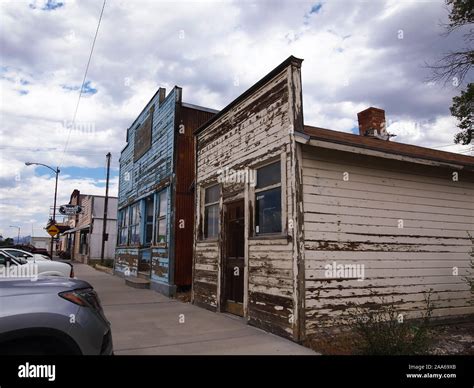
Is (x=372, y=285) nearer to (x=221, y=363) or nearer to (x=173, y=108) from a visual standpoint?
(x=221, y=363)

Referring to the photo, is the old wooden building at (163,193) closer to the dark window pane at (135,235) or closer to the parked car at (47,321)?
the dark window pane at (135,235)

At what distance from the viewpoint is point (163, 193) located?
45.4 feet

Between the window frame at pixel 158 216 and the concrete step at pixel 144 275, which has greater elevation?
the window frame at pixel 158 216

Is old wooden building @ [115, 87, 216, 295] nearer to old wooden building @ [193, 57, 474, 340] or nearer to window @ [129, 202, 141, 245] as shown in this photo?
window @ [129, 202, 141, 245]

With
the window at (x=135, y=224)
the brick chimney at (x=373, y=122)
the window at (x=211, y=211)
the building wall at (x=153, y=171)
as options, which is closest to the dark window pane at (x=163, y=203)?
the building wall at (x=153, y=171)

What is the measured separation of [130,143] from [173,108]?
22.8 ft

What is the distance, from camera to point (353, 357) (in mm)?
4984

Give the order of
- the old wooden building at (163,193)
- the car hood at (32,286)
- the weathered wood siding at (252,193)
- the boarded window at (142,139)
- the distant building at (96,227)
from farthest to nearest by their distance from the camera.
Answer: the distant building at (96,227) → the boarded window at (142,139) → the old wooden building at (163,193) → the weathered wood siding at (252,193) → the car hood at (32,286)

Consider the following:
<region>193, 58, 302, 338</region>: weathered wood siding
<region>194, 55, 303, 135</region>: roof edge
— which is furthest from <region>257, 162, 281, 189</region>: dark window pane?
<region>194, 55, 303, 135</region>: roof edge

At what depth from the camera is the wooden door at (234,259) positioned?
8.34 m

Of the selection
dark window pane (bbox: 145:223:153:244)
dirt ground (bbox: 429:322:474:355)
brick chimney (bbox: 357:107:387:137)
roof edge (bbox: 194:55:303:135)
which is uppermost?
brick chimney (bbox: 357:107:387:137)

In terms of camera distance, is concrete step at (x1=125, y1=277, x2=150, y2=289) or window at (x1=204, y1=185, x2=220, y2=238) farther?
concrete step at (x1=125, y1=277, x2=150, y2=289)

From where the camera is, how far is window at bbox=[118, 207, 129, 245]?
62.1ft

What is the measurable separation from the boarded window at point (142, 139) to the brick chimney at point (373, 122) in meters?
8.52
